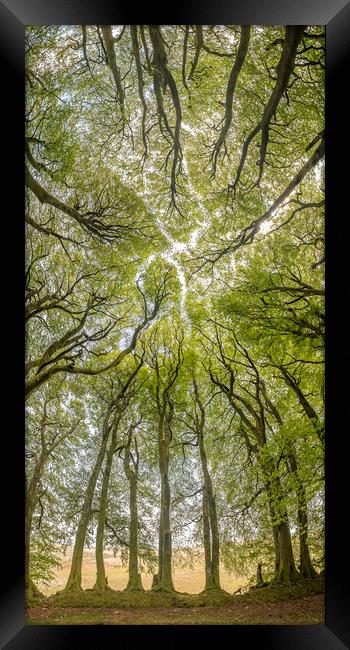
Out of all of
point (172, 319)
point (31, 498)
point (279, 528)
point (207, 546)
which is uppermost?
point (172, 319)

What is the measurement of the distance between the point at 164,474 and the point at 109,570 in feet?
2.70

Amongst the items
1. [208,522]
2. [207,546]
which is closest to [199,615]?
[207,546]

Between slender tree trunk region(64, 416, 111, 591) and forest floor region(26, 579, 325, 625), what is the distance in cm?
10

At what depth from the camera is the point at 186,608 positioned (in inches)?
140

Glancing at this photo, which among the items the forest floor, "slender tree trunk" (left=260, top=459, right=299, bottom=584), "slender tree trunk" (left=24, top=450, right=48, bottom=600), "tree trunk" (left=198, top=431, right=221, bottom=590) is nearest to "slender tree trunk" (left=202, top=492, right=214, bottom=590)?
"tree trunk" (left=198, top=431, right=221, bottom=590)

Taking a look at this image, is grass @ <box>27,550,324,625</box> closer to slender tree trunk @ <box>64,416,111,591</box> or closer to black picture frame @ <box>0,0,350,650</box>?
slender tree trunk @ <box>64,416,111,591</box>

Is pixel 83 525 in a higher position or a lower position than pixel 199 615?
higher

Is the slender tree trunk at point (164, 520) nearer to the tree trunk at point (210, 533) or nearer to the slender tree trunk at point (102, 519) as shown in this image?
the tree trunk at point (210, 533)

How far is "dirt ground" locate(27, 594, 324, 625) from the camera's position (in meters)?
3.47
